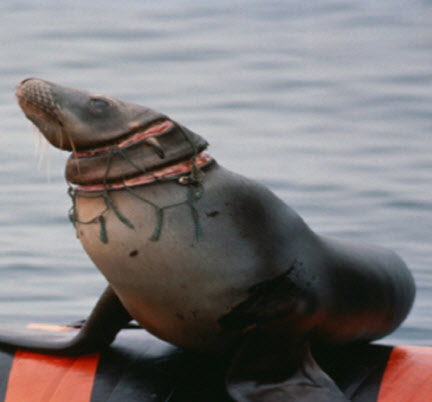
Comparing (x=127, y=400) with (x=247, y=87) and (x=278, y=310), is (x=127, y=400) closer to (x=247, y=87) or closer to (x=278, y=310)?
(x=278, y=310)

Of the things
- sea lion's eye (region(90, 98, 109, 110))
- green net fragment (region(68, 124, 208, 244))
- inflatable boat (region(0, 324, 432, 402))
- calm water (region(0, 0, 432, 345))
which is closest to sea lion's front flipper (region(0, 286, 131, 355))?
inflatable boat (region(0, 324, 432, 402))

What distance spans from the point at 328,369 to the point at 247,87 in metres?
7.75

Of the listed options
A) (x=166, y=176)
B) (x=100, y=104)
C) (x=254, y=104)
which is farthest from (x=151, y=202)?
(x=254, y=104)

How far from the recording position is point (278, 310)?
13.1 feet

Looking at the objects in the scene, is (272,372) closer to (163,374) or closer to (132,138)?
(163,374)

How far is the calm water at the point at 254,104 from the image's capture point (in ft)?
25.4

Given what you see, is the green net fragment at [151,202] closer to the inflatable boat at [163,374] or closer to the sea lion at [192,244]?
the sea lion at [192,244]

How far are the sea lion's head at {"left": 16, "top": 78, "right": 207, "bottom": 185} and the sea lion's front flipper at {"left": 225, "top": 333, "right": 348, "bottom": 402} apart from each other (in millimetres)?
646

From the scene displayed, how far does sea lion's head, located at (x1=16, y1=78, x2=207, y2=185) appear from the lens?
13.0 ft

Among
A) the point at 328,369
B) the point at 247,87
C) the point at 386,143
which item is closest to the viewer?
the point at 328,369

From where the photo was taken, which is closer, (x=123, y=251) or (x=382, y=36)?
(x=123, y=251)

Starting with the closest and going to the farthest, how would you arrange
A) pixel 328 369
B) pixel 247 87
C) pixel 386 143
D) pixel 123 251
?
pixel 123 251, pixel 328 369, pixel 386 143, pixel 247 87

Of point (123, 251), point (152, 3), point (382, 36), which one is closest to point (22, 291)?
point (123, 251)

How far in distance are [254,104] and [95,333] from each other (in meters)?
7.07
